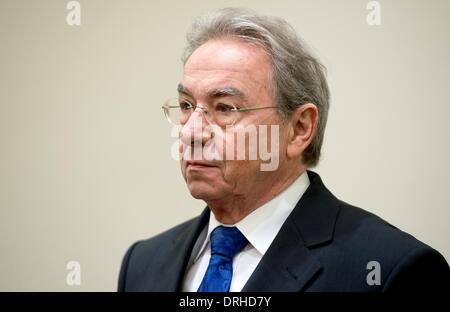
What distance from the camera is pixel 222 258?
2.10m

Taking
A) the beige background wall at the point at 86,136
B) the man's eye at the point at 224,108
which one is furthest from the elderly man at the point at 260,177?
the beige background wall at the point at 86,136

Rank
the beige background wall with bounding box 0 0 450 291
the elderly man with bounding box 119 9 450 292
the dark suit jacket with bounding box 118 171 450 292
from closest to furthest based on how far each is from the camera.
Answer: the dark suit jacket with bounding box 118 171 450 292 < the elderly man with bounding box 119 9 450 292 < the beige background wall with bounding box 0 0 450 291

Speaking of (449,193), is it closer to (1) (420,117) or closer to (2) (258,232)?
(1) (420,117)

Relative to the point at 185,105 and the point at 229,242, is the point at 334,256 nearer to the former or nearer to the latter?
the point at 229,242

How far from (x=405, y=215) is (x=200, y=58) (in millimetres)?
1347

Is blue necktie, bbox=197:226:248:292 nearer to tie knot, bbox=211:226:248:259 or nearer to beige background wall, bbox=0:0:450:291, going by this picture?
tie knot, bbox=211:226:248:259

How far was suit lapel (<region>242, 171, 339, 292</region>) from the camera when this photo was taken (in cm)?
194

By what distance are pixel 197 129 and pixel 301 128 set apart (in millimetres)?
401

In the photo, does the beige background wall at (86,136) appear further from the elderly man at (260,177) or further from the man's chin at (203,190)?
the man's chin at (203,190)

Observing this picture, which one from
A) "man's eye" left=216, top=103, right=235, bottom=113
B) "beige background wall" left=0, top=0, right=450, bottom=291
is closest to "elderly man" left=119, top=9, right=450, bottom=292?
"man's eye" left=216, top=103, right=235, bottom=113

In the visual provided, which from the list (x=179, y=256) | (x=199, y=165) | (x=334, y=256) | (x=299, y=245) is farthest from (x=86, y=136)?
(x=334, y=256)

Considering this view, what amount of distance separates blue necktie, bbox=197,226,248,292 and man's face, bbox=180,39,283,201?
0.47 feet

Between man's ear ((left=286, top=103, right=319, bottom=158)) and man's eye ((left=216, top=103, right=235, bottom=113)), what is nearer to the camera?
man's eye ((left=216, top=103, right=235, bottom=113))
